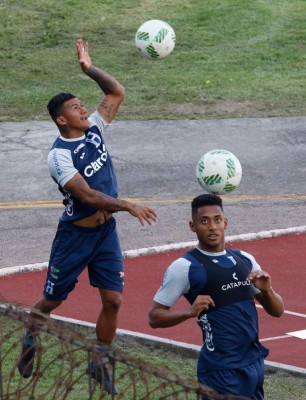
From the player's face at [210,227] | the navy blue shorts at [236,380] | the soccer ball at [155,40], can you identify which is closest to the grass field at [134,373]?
the navy blue shorts at [236,380]

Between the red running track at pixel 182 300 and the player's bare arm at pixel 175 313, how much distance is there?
2844mm

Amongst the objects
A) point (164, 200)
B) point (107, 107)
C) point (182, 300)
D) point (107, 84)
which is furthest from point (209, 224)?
point (164, 200)

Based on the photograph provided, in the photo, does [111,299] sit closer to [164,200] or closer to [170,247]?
[170,247]

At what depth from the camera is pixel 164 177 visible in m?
17.3

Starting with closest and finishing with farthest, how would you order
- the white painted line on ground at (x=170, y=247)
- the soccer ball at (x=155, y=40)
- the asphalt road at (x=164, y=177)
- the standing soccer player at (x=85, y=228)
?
the standing soccer player at (x=85, y=228), the soccer ball at (x=155, y=40), the white painted line on ground at (x=170, y=247), the asphalt road at (x=164, y=177)

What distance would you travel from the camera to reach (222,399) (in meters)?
4.55

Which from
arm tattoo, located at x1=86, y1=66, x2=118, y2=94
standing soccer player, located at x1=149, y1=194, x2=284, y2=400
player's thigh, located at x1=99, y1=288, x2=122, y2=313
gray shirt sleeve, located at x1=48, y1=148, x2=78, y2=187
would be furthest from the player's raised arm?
standing soccer player, located at x1=149, y1=194, x2=284, y2=400

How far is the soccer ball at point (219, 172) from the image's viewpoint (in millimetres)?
10570

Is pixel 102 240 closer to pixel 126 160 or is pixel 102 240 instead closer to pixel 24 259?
pixel 24 259

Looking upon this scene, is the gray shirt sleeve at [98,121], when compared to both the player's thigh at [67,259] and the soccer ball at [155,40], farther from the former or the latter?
the soccer ball at [155,40]

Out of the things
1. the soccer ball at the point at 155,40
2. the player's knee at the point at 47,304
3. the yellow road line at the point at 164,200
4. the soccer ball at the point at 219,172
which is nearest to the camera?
the player's knee at the point at 47,304

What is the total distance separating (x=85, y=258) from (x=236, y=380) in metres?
2.66

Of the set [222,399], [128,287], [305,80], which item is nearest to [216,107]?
[305,80]

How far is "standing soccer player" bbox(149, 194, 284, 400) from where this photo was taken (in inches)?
286
